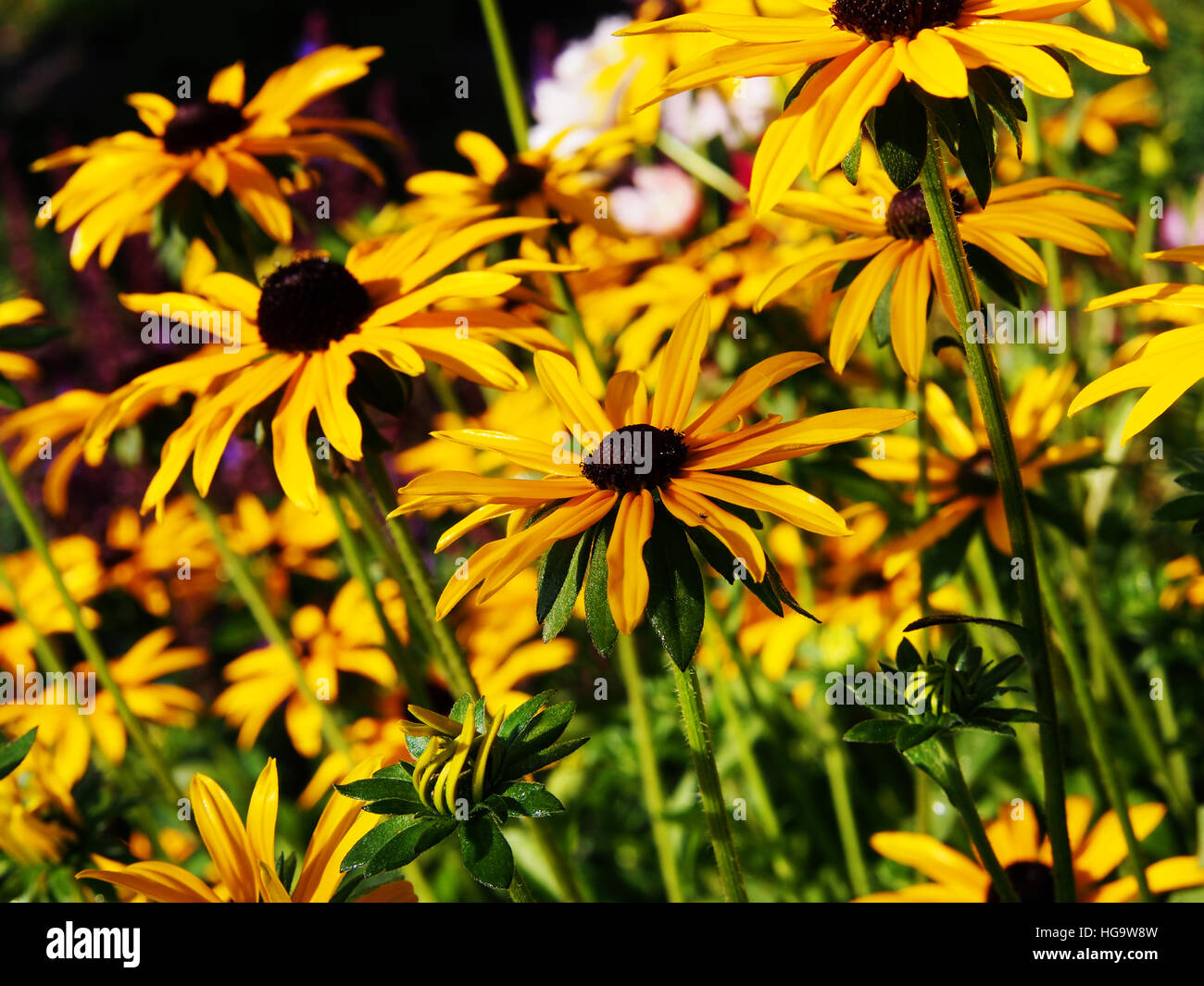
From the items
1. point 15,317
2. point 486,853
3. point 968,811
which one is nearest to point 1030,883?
point 968,811

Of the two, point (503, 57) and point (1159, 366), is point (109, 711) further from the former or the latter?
point (1159, 366)

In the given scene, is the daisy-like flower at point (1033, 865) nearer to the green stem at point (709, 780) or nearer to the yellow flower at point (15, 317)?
the green stem at point (709, 780)

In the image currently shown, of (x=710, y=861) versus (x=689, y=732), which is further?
(x=710, y=861)

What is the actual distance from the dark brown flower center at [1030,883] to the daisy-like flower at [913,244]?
0.58 metres

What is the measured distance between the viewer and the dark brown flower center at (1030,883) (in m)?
1.23

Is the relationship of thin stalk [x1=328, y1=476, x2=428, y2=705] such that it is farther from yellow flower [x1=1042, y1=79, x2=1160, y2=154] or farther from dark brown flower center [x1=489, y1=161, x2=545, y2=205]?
yellow flower [x1=1042, y1=79, x2=1160, y2=154]

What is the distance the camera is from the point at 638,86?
2104mm

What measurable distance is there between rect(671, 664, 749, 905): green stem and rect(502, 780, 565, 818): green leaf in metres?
0.16

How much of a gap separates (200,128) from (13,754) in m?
0.88

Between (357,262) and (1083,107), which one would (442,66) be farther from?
(357,262)

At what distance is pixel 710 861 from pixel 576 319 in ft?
3.63

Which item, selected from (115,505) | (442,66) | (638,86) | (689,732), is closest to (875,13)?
(689,732)

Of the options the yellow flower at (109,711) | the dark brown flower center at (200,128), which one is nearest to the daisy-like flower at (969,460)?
the dark brown flower center at (200,128)

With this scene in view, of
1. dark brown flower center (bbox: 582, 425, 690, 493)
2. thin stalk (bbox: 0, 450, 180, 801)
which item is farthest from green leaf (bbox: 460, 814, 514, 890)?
thin stalk (bbox: 0, 450, 180, 801)
